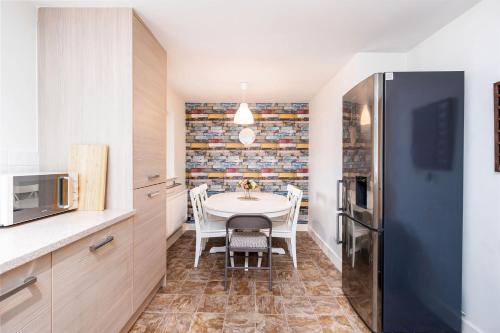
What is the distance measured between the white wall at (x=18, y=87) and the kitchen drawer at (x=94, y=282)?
0.78m

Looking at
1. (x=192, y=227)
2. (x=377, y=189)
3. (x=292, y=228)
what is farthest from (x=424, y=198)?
(x=192, y=227)

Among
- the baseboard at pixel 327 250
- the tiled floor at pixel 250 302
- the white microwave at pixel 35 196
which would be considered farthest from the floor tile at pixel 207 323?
the baseboard at pixel 327 250

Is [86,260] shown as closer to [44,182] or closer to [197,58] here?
[44,182]

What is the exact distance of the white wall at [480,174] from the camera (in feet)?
5.22

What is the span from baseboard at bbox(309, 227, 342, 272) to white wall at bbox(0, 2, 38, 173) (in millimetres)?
3083

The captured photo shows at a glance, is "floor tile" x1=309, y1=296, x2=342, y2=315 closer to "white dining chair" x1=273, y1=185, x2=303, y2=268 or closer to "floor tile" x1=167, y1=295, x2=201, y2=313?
"white dining chair" x1=273, y1=185, x2=303, y2=268

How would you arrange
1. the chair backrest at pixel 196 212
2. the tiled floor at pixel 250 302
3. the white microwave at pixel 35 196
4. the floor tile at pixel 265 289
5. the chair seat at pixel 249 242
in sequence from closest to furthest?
the white microwave at pixel 35 196, the tiled floor at pixel 250 302, the floor tile at pixel 265 289, the chair seat at pixel 249 242, the chair backrest at pixel 196 212

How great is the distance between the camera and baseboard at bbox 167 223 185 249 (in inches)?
148

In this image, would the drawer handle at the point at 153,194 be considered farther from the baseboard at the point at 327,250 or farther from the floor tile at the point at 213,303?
the baseboard at the point at 327,250

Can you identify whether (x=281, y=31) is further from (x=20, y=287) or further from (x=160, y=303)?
(x=160, y=303)

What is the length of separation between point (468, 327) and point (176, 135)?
13.4 feet

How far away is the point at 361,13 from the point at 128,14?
1706 millimetres

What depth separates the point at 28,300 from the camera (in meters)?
0.95

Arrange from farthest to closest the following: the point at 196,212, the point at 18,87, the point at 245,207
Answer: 1. the point at 196,212
2. the point at 245,207
3. the point at 18,87
